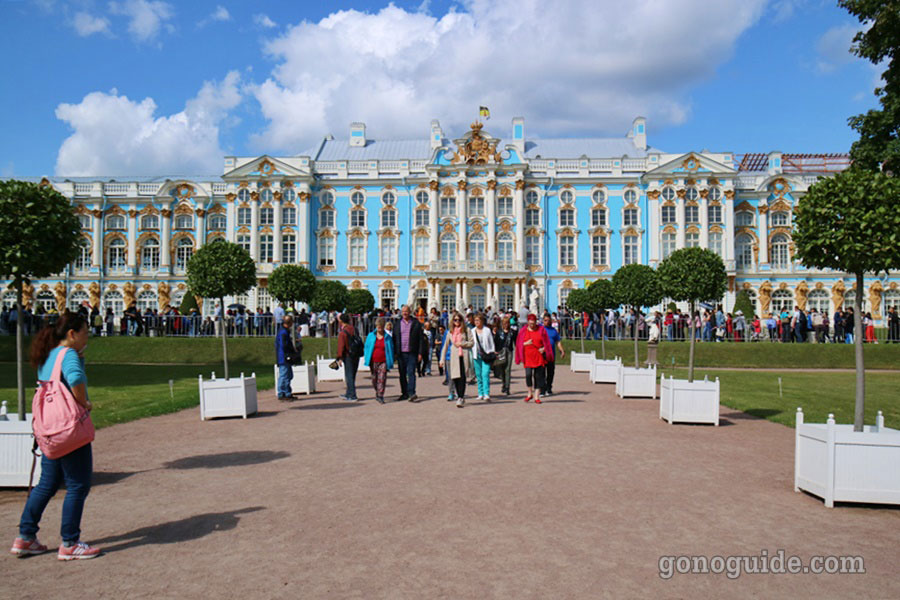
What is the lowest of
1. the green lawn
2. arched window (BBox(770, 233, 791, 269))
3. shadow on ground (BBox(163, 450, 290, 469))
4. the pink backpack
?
the green lawn

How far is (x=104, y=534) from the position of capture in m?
5.93

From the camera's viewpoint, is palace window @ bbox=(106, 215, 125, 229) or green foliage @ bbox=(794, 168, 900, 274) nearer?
green foliage @ bbox=(794, 168, 900, 274)

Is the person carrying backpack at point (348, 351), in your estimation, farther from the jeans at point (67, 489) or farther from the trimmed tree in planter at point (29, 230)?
the jeans at point (67, 489)

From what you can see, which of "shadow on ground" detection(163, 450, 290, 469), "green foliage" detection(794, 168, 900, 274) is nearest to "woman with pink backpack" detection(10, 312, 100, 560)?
"shadow on ground" detection(163, 450, 290, 469)

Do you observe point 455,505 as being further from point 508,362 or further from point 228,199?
point 228,199

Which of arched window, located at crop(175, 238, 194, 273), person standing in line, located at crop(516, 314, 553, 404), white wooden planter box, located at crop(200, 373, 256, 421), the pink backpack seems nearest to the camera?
the pink backpack

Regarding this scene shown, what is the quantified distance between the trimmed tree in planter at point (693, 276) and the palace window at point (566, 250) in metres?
36.3

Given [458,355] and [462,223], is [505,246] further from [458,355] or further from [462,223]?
[458,355]

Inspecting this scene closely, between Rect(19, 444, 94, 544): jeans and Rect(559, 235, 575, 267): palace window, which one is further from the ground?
Rect(559, 235, 575, 267): palace window

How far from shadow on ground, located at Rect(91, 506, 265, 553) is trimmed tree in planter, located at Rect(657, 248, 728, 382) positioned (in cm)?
1151

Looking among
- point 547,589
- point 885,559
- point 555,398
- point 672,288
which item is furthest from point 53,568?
point 672,288

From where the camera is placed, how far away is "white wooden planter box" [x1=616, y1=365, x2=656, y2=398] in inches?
625

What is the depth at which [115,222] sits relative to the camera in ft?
177

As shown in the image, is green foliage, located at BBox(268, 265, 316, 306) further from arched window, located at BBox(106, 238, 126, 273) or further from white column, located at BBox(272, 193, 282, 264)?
arched window, located at BBox(106, 238, 126, 273)
